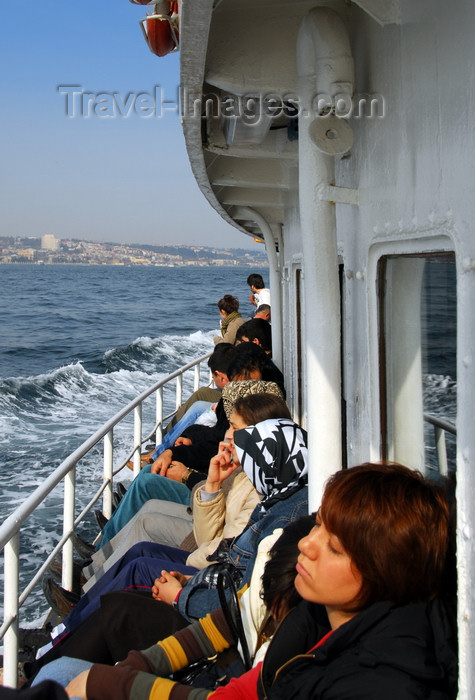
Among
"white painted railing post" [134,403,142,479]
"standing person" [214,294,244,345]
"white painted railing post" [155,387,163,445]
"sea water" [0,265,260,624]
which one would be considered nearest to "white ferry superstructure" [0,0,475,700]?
"white painted railing post" [134,403,142,479]

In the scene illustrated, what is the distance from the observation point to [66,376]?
717 inches

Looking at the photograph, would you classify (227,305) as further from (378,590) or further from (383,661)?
(383,661)

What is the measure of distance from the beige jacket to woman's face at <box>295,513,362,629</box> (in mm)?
1454

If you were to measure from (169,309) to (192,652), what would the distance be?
4454 centimetres

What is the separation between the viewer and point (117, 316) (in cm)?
4019

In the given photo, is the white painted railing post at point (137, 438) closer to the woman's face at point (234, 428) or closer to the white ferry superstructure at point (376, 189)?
the woman's face at point (234, 428)

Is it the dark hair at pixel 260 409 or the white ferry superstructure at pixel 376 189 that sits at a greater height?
the white ferry superstructure at pixel 376 189

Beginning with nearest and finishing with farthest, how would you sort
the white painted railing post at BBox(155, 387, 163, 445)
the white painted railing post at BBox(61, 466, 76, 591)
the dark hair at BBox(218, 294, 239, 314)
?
1. the white painted railing post at BBox(61, 466, 76, 591)
2. the white painted railing post at BBox(155, 387, 163, 445)
3. the dark hair at BBox(218, 294, 239, 314)

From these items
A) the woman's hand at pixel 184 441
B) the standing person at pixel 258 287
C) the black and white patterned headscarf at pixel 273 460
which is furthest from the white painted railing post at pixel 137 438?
the standing person at pixel 258 287

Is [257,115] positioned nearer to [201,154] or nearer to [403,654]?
[201,154]

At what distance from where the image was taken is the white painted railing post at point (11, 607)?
7.68 feet

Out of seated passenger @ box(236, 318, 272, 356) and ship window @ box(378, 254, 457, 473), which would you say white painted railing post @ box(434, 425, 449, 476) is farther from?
seated passenger @ box(236, 318, 272, 356)

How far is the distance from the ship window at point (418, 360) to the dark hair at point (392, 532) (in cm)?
35

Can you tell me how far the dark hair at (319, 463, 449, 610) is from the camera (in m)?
1.34
